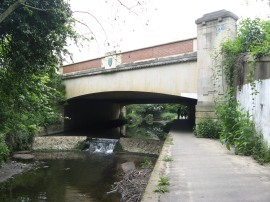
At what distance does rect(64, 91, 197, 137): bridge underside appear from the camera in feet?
58.1

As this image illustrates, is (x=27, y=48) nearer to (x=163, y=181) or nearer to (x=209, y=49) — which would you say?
(x=163, y=181)

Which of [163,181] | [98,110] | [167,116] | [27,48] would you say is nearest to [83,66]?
[98,110]

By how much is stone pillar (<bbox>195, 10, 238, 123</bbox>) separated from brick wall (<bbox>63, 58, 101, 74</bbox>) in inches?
250

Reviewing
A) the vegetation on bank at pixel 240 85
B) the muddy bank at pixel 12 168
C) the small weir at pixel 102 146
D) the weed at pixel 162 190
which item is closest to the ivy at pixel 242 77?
the vegetation on bank at pixel 240 85

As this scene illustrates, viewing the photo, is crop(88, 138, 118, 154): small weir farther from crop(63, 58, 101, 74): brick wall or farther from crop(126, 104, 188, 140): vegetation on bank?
crop(126, 104, 188, 140): vegetation on bank

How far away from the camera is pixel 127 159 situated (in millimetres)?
11016

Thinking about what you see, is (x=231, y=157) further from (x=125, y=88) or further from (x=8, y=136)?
(x=8, y=136)

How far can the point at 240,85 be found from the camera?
7656 millimetres

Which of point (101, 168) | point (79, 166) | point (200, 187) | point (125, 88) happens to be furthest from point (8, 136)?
point (200, 187)

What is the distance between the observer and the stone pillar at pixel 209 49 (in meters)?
9.45

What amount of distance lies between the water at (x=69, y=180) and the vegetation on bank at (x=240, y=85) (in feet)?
10.0

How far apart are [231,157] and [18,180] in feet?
19.4

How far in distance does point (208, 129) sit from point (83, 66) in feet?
29.1

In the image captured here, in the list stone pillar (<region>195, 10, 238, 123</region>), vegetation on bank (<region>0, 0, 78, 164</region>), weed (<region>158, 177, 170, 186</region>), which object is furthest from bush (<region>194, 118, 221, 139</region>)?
weed (<region>158, 177, 170, 186</region>)
